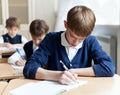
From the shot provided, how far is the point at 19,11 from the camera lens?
5.02 m

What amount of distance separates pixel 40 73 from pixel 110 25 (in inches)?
63.1

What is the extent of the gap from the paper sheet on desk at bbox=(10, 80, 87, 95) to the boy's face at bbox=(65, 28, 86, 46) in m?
0.28

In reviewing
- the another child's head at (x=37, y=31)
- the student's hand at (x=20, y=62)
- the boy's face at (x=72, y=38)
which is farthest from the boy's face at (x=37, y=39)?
the boy's face at (x=72, y=38)

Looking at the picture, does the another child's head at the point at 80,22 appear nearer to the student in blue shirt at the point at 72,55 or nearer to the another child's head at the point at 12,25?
the student in blue shirt at the point at 72,55

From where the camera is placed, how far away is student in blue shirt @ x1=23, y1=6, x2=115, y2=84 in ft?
4.32

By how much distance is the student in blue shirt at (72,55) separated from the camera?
1315 mm

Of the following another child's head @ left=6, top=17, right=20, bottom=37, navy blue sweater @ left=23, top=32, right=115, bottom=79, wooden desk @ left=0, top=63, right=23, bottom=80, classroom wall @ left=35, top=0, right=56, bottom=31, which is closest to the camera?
navy blue sweater @ left=23, top=32, right=115, bottom=79

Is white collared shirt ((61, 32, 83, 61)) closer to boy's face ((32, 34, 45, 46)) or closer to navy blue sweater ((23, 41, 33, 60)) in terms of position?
boy's face ((32, 34, 45, 46))

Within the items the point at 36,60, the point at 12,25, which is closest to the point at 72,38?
the point at 36,60

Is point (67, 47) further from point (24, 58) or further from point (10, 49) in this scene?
point (10, 49)

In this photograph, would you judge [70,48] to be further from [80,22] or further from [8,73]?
[8,73]

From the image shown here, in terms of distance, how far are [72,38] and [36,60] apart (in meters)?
0.25

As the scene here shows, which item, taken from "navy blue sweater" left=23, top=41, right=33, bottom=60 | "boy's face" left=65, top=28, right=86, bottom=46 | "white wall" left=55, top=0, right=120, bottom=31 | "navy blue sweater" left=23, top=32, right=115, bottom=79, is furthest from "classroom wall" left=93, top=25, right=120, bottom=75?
"boy's face" left=65, top=28, right=86, bottom=46

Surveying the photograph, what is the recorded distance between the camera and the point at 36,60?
1.44m
